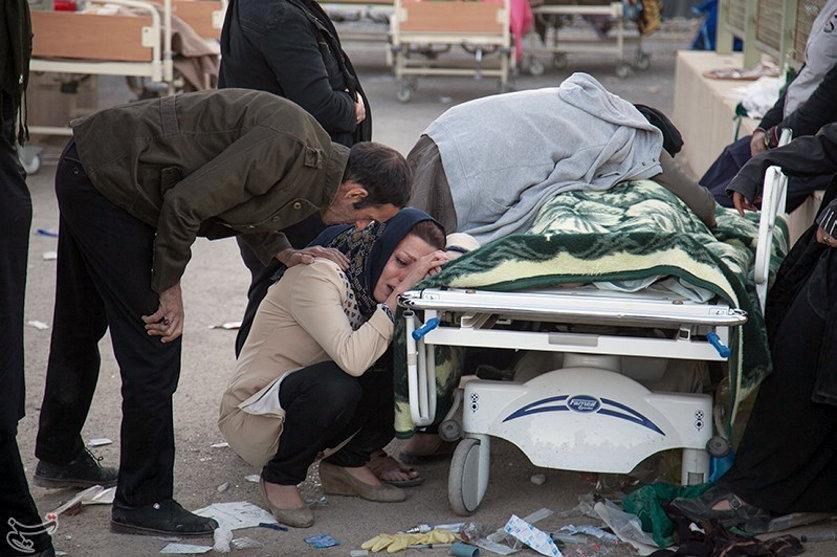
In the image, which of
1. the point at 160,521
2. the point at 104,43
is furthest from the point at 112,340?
the point at 104,43

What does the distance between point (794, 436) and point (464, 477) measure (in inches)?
35.7

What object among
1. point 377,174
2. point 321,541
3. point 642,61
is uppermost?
point 377,174

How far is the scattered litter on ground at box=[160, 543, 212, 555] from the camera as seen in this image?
3400 mm

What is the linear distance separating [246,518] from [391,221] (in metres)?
0.95

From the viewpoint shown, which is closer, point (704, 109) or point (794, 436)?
point (794, 436)

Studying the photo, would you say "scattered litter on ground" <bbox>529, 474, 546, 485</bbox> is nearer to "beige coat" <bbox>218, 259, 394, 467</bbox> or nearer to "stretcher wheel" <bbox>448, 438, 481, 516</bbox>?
"stretcher wheel" <bbox>448, 438, 481, 516</bbox>

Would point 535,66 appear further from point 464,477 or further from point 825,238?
point 464,477

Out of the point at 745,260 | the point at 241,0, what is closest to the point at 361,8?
the point at 241,0

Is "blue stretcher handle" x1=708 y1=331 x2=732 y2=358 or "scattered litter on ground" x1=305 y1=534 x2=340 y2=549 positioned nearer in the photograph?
"blue stretcher handle" x1=708 y1=331 x2=732 y2=358

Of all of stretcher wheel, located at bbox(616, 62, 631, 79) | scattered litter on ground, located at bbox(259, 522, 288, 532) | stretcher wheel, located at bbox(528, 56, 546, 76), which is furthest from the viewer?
stretcher wheel, located at bbox(528, 56, 546, 76)

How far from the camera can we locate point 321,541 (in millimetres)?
3492

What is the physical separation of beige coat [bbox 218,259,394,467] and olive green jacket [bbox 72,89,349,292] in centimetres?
32

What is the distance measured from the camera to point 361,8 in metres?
12.6

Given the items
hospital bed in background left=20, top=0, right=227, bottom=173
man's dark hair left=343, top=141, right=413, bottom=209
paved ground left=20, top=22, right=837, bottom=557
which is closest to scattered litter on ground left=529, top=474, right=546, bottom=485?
paved ground left=20, top=22, right=837, bottom=557
